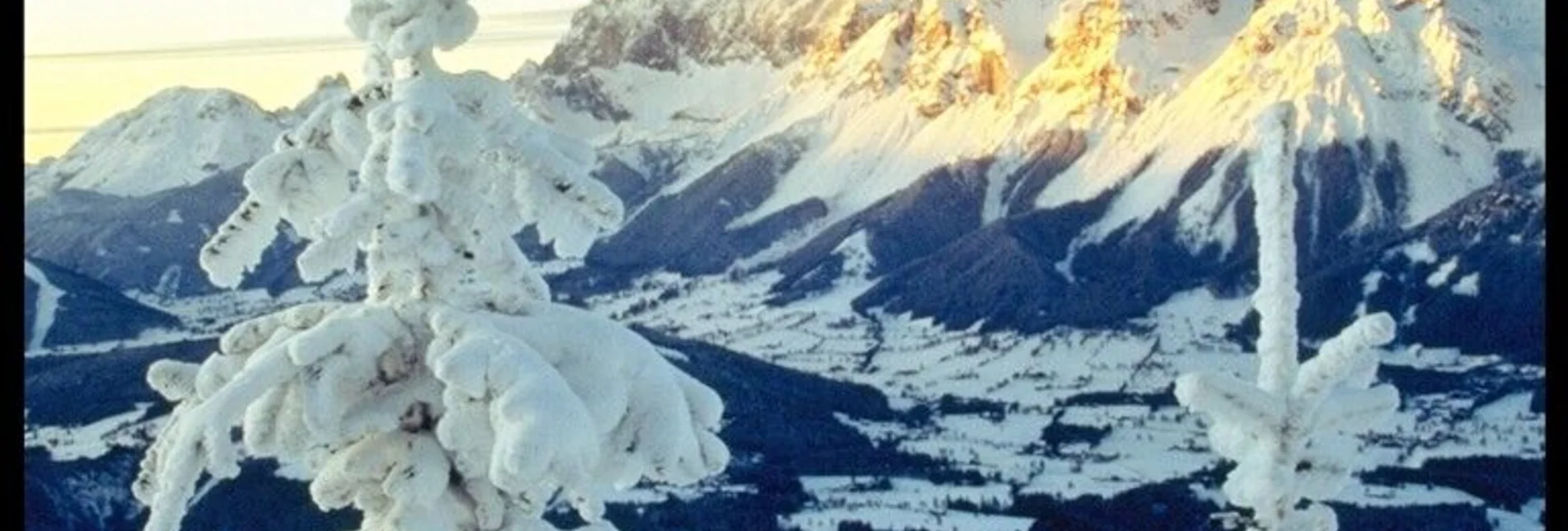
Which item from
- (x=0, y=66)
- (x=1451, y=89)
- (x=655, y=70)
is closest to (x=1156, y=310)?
(x=1451, y=89)

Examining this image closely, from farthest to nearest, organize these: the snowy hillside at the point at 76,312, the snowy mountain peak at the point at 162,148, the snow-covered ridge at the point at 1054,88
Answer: the snow-covered ridge at the point at 1054,88
the snowy mountain peak at the point at 162,148
the snowy hillside at the point at 76,312

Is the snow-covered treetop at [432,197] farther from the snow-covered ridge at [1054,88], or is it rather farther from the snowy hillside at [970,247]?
the snow-covered ridge at [1054,88]

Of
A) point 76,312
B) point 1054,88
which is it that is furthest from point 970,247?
point 76,312

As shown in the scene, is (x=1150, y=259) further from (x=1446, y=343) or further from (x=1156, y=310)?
(x=1446, y=343)

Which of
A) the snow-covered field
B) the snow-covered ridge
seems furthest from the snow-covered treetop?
the snow-covered ridge

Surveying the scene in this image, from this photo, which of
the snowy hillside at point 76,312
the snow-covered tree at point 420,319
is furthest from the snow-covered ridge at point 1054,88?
the snow-covered tree at point 420,319

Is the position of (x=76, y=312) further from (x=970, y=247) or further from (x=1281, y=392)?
(x=1281, y=392)
